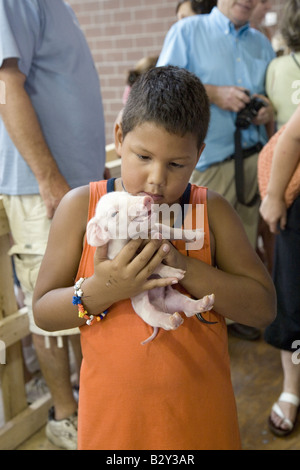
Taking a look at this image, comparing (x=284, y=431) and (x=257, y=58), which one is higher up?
(x=257, y=58)

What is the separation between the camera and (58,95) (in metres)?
1.57

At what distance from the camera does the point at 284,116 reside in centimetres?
222

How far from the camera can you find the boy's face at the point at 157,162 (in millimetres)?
875

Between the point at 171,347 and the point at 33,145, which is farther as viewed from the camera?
the point at 33,145

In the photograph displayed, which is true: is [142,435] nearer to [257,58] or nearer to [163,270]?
[163,270]

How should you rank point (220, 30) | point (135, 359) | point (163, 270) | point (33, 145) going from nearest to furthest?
1. point (163, 270)
2. point (135, 359)
3. point (33, 145)
4. point (220, 30)

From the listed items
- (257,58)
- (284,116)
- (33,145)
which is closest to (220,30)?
(257,58)

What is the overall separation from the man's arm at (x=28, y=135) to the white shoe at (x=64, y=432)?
0.78m

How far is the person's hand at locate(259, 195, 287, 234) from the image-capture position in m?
1.66

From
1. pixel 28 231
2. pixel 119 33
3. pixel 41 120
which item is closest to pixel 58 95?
pixel 41 120

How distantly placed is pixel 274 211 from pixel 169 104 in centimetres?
89

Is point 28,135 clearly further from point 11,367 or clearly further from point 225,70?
point 225,70

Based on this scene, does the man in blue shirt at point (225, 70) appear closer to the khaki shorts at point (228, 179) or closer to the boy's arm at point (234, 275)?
the khaki shorts at point (228, 179)

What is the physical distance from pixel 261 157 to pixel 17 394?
4.14 feet
